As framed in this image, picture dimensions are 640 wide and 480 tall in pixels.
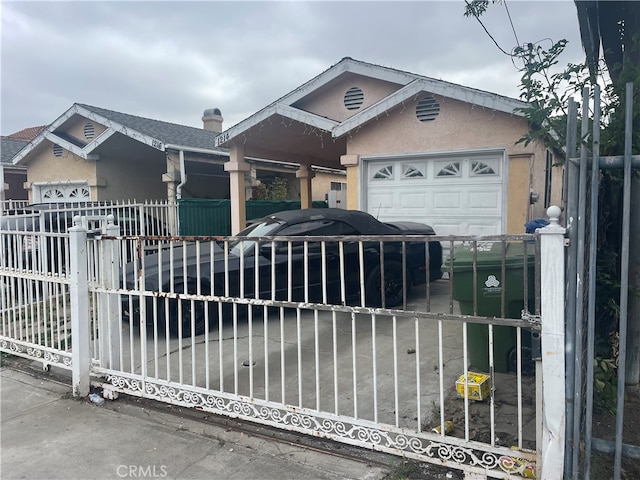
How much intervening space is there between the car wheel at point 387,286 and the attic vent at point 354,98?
411 centimetres

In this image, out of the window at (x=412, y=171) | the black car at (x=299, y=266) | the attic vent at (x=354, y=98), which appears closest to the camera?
the black car at (x=299, y=266)

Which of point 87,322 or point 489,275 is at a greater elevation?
point 489,275

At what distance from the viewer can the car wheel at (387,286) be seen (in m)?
7.04

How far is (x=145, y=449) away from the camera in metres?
3.44

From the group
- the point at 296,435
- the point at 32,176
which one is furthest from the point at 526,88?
the point at 32,176

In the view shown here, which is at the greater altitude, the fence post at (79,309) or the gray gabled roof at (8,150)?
the gray gabled roof at (8,150)

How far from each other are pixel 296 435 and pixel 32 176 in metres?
15.4

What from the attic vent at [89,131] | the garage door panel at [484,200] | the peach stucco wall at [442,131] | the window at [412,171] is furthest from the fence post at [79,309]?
the attic vent at [89,131]

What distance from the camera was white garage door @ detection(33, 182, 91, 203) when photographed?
14.6m

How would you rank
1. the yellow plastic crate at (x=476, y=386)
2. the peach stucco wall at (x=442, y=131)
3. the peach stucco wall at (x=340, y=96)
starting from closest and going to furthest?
the yellow plastic crate at (x=476, y=386)
the peach stucco wall at (x=442, y=131)
the peach stucco wall at (x=340, y=96)

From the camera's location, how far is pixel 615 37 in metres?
4.03

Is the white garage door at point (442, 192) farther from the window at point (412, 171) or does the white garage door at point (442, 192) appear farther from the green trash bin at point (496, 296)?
the green trash bin at point (496, 296)

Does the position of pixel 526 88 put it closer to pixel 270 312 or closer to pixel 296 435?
pixel 296 435

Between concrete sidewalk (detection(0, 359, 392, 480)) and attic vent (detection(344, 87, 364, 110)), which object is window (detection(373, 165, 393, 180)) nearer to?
attic vent (detection(344, 87, 364, 110))
